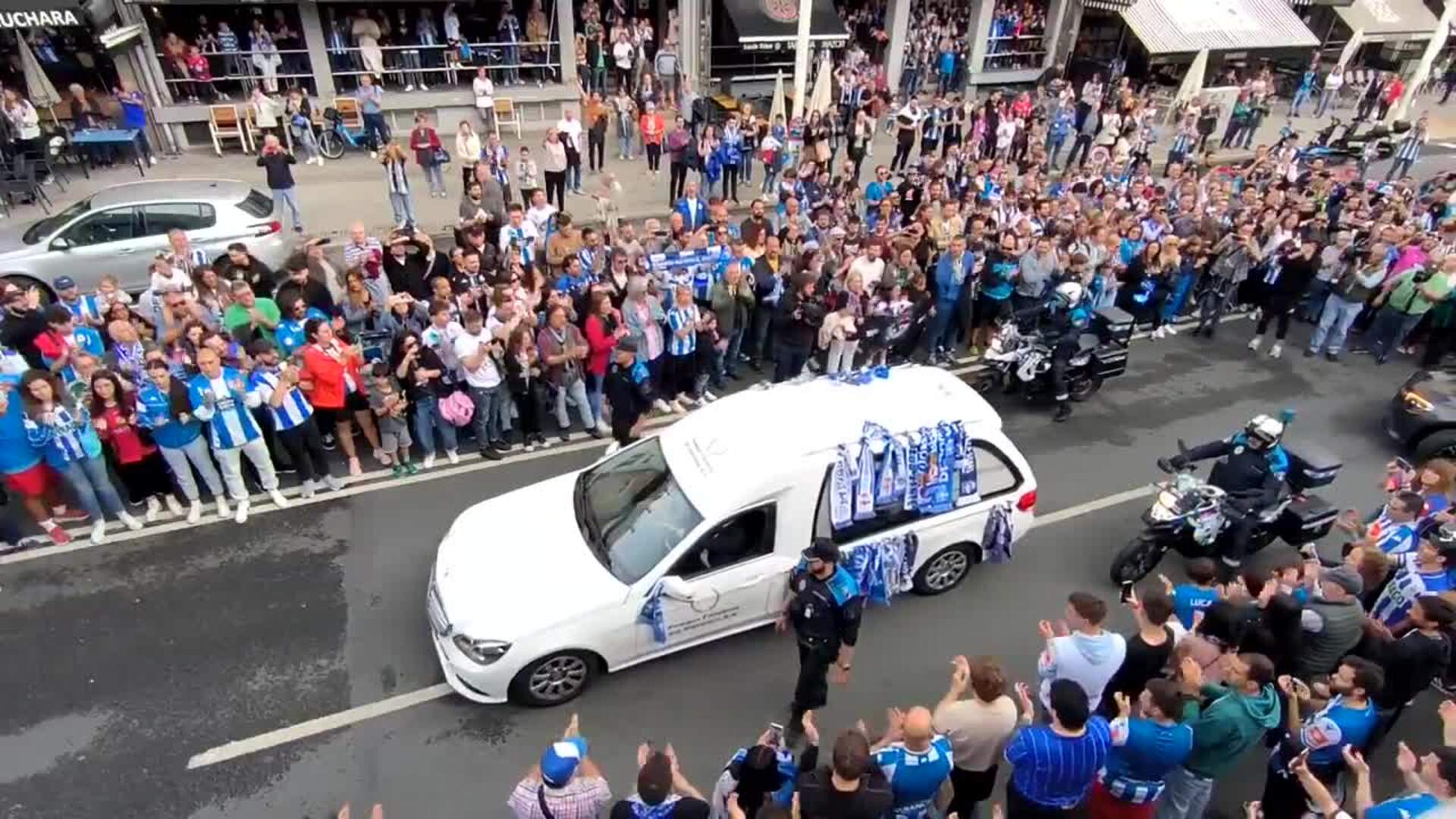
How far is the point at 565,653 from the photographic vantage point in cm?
604

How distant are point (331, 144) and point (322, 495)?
39.2ft

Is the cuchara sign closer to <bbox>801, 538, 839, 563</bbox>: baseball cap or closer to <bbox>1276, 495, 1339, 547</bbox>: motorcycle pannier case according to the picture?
<bbox>801, 538, 839, 563</bbox>: baseball cap

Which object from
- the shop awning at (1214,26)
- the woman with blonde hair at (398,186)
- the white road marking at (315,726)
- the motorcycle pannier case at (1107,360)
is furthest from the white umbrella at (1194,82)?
the white road marking at (315,726)

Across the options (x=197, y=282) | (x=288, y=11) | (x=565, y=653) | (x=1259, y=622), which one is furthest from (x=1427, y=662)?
(x=288, y=11)

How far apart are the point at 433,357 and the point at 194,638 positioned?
9.93ft

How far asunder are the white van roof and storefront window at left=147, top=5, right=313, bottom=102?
15842 millimetres

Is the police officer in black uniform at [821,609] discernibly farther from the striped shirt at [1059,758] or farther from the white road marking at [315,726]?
the white road marking at [315,726]

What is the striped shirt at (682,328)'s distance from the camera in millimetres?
9227

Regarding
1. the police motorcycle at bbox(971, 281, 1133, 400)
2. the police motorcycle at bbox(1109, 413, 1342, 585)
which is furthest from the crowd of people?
the police motorcycle at bbox(971, 281, 1133, 400)

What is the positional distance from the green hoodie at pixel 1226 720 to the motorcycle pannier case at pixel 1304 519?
3185mm

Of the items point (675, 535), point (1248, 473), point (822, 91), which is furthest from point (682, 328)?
point (822, 91)

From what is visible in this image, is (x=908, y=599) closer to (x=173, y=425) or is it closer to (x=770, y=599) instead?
(x=770, y=599)

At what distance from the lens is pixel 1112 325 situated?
33.3 ft

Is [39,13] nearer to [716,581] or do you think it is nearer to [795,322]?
[795,322]
